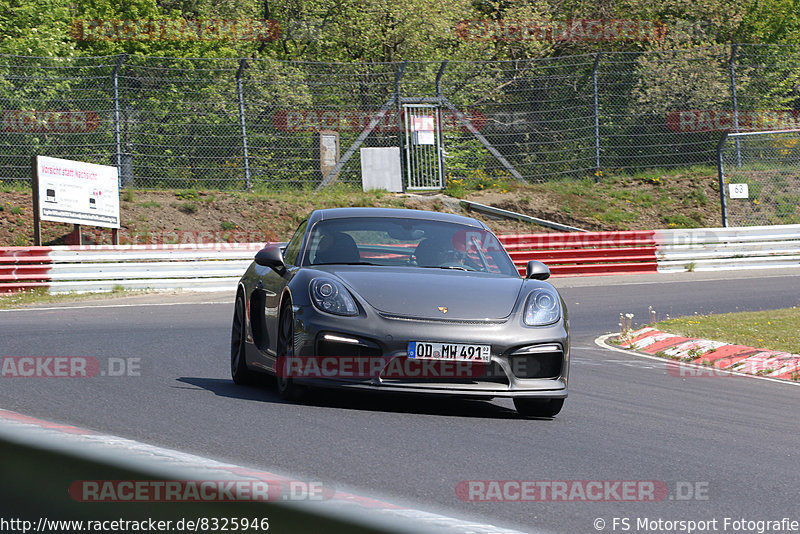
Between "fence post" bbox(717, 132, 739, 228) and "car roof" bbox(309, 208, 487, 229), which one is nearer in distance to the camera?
"car roof" bbox(309, 208, 487, 229)

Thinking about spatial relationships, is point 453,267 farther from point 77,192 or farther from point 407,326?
point 77,192

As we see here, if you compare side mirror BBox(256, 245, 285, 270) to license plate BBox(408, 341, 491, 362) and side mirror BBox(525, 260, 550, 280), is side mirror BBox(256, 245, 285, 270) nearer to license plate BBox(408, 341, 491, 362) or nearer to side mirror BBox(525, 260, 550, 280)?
license plate BBox(408, 341, 491, 362)

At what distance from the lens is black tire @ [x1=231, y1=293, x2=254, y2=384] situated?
26.1ft

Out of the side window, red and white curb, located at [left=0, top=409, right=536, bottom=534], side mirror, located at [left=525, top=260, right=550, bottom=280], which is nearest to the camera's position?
red and white curb, located at [left=0, top=409, right=536, bottom=534]

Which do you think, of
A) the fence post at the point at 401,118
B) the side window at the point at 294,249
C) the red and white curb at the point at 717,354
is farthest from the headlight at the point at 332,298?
the fence post at the point at 401,118

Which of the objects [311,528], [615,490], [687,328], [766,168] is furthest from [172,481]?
[766,168]

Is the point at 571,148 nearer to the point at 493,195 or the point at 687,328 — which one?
the point at 493,195

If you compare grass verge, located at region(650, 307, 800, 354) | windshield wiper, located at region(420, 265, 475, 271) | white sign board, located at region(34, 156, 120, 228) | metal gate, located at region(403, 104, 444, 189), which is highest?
metal gate, located at region(403, 104, 444, 189)

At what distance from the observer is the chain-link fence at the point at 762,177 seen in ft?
80.8

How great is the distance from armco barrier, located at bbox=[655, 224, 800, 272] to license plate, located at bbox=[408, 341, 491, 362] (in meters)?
16.5

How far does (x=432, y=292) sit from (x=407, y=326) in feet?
1.32

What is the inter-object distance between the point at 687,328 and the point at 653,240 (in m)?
8.87

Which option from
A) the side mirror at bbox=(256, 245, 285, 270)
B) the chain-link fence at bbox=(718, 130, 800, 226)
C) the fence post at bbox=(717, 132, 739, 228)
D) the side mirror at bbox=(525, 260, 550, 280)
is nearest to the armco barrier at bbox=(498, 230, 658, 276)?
the fence post at bbox=(717, 132, 739, 228)

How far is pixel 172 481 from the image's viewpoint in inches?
88.4
